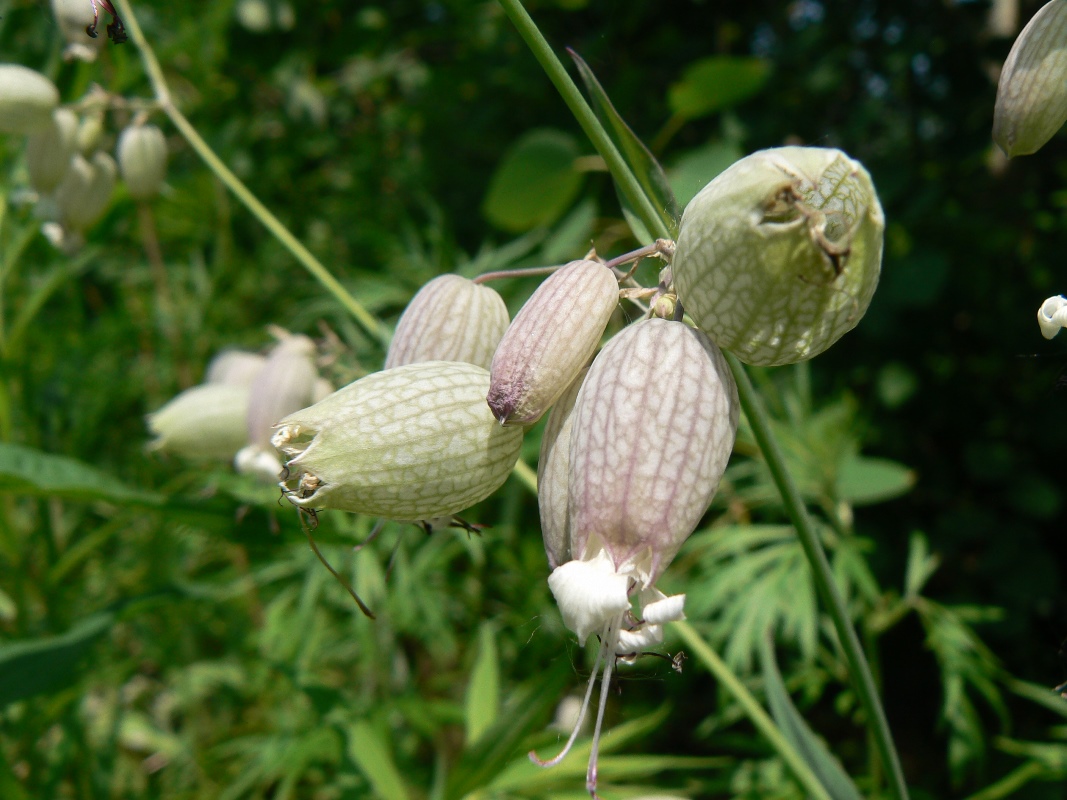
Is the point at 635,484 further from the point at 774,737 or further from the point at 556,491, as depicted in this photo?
the point at 774,737

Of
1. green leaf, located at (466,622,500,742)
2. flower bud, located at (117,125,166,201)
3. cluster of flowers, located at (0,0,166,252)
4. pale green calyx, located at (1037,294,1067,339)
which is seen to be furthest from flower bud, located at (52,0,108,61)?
green leaf, located at (466,622,500,742)

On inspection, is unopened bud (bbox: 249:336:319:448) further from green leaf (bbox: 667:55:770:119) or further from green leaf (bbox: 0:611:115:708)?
green leaf (bbox: 667:55:770:119)

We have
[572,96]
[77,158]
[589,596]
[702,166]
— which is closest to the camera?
[589,596]

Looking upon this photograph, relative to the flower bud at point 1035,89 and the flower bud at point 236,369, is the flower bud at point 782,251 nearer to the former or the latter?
the flower bud at point 1035,89

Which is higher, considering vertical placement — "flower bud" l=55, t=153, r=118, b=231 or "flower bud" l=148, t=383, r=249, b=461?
"flower bud" l=55, t=153, r=118, b=231

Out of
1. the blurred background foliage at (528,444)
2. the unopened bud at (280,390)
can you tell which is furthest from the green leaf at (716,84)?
the unopened bud at (280,390)

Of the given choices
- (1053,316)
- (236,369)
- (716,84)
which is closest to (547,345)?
(1053,316)

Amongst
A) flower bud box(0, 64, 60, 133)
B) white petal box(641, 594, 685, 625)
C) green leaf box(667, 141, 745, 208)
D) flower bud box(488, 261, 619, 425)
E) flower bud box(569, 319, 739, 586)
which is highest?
flower bud box(0, 64, 60, 133)
